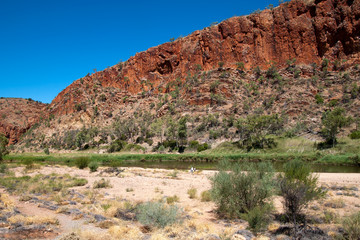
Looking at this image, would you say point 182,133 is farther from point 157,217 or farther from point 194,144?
point 157,217

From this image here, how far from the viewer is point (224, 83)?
2940 inches

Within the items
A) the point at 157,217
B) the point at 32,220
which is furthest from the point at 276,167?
the point at 32,220

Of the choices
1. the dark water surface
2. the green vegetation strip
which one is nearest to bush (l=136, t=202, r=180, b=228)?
the dark water surface

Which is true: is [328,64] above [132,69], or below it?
below

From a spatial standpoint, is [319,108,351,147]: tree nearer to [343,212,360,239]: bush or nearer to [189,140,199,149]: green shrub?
[189,140,199,149]: green shrub

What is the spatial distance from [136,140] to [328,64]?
210 ft

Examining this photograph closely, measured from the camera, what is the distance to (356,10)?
237ft

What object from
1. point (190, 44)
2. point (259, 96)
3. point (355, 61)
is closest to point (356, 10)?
point (355, 61)

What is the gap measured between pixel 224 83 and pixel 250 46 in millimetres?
21343

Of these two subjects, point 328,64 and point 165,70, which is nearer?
point 328,64

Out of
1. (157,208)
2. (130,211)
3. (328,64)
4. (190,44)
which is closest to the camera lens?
(157,208)

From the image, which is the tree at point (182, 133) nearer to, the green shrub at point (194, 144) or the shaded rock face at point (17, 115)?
the green shrub at point (194, 144)

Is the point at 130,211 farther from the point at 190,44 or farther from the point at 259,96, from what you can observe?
the point at 190,44

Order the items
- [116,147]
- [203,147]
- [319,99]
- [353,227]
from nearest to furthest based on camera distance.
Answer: [353,227]
[203,147]
[319,99]
[116,147]
